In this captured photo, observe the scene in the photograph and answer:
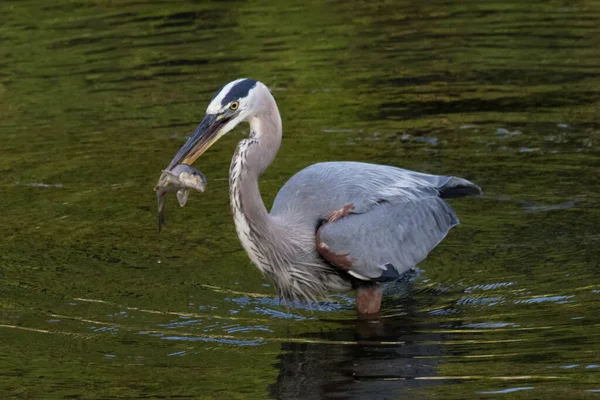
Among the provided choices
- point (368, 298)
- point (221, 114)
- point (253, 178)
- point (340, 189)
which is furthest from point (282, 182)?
point (221, 114)

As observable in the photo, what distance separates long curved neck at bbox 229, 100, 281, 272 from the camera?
23.9ft

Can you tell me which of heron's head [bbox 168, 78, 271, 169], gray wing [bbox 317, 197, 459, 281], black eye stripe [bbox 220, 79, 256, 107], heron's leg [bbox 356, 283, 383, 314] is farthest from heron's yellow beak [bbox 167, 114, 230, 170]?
heron's leg [bbox 356, 283, 383, 314]

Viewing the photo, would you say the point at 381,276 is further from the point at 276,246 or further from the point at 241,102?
the point at 241,102

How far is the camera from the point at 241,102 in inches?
285

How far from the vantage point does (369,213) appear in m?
7.97

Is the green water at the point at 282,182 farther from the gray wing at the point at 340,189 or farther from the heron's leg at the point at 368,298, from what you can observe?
the gray wing at the point at 340,189

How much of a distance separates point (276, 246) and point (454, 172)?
3.14 meters

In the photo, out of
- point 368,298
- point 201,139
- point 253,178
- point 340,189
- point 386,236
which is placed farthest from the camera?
point 386,236

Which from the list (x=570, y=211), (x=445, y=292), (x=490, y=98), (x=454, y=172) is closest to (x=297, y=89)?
(x=490, y=98)

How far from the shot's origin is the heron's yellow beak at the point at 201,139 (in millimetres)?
7152

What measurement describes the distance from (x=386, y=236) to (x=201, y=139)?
1.62 meters

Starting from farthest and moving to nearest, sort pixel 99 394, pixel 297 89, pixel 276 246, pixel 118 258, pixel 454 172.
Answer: pixel 297 89, pixel 454 172, pixel 118 258, pixel 276 246, pixel 99 394

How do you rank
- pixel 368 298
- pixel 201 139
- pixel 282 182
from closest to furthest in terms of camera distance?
pixel 201 139 → pixel 368 298 → pixel 282 182

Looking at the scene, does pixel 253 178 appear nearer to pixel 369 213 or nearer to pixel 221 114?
pixel 221 114
